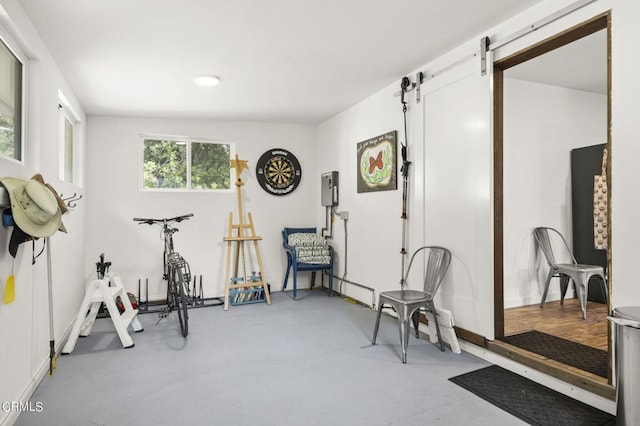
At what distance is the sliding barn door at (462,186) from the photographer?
9.91 feet

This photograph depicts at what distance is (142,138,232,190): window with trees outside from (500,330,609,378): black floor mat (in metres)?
4.29

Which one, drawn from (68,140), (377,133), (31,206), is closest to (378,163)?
(377,133)

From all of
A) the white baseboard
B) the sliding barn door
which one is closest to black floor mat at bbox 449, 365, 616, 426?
the sliding barn door

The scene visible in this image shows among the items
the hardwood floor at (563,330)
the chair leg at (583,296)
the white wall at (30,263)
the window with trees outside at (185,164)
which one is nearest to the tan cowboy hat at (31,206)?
the white wall at (30,263)

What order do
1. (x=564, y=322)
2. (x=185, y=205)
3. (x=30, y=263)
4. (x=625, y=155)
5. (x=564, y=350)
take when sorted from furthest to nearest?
(x=185, y=205) < (x=564, y=322) < (x=564, y=350) < (x=30, y=263) < (x=625, y=155)

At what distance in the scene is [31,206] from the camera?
2191 mm

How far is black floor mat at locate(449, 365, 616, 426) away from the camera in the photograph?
7.09ft

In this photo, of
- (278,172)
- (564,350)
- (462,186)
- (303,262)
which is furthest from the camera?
(278,172)

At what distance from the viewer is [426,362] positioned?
2.99 metres

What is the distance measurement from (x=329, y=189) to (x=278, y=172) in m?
0.91

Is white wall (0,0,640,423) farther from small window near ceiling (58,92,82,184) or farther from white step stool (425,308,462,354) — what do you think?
white step stool (425,308,462,354)

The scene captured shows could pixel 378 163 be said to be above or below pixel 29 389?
above

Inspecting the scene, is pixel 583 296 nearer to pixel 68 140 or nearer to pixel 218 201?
pixel 218 201

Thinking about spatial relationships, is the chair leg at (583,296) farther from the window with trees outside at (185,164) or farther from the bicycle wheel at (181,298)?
the window with trees outside at (185,164)
